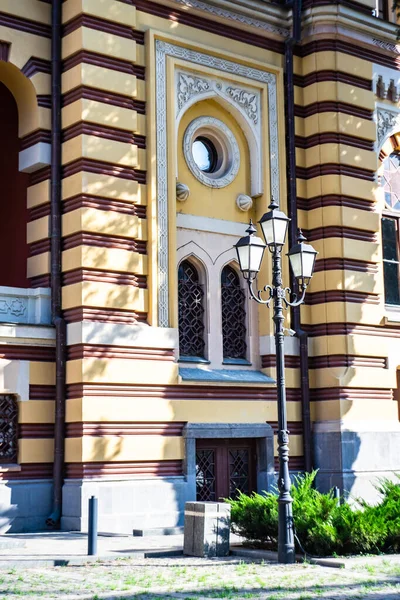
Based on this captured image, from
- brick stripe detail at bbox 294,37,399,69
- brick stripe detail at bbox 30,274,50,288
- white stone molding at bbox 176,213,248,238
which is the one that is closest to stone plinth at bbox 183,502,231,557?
brick stripe detail at bbox 30,274,50,288

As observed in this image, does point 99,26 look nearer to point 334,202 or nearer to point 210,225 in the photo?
point 210,225

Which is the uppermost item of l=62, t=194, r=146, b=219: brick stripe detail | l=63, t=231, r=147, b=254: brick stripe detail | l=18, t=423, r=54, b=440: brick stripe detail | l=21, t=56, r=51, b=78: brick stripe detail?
l=21, t=56, r=51, b=78: brick stripe detail

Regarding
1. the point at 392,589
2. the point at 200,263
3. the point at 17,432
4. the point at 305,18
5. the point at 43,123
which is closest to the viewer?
the point at 392,589

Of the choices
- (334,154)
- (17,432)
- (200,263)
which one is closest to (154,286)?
(200,263)

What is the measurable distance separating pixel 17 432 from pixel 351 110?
433 inches

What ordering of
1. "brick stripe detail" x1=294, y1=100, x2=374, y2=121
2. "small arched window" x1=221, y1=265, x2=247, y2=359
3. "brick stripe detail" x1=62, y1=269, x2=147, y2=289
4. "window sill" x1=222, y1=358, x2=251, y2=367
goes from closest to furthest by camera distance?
"brick stripe detail" x1=62, y1=269, x2=147, y2=289, "window sill" x1=222, y1=358, x2=251, y2=367, "small arched window" x1=221, y1=265, x2=247, y2=359, "brick stripe detail" x1=294, y1=100, x2=374, y2=121

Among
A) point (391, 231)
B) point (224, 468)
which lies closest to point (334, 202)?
point (391, 231)

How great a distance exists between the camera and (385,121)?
24.4 meters

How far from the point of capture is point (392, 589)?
12422 millimetres

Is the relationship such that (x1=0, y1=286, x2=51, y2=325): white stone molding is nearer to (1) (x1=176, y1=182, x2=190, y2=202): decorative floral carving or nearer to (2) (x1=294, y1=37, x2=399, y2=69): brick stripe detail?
(1) (x1=176, y1=182, x2=190, y2=202): decorative floral carving

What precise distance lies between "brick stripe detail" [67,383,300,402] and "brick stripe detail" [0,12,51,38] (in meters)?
7.27

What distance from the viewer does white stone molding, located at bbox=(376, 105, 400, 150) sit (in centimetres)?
2422

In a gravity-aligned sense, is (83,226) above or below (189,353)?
above

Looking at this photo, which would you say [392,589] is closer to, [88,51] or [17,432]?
[17,432]
